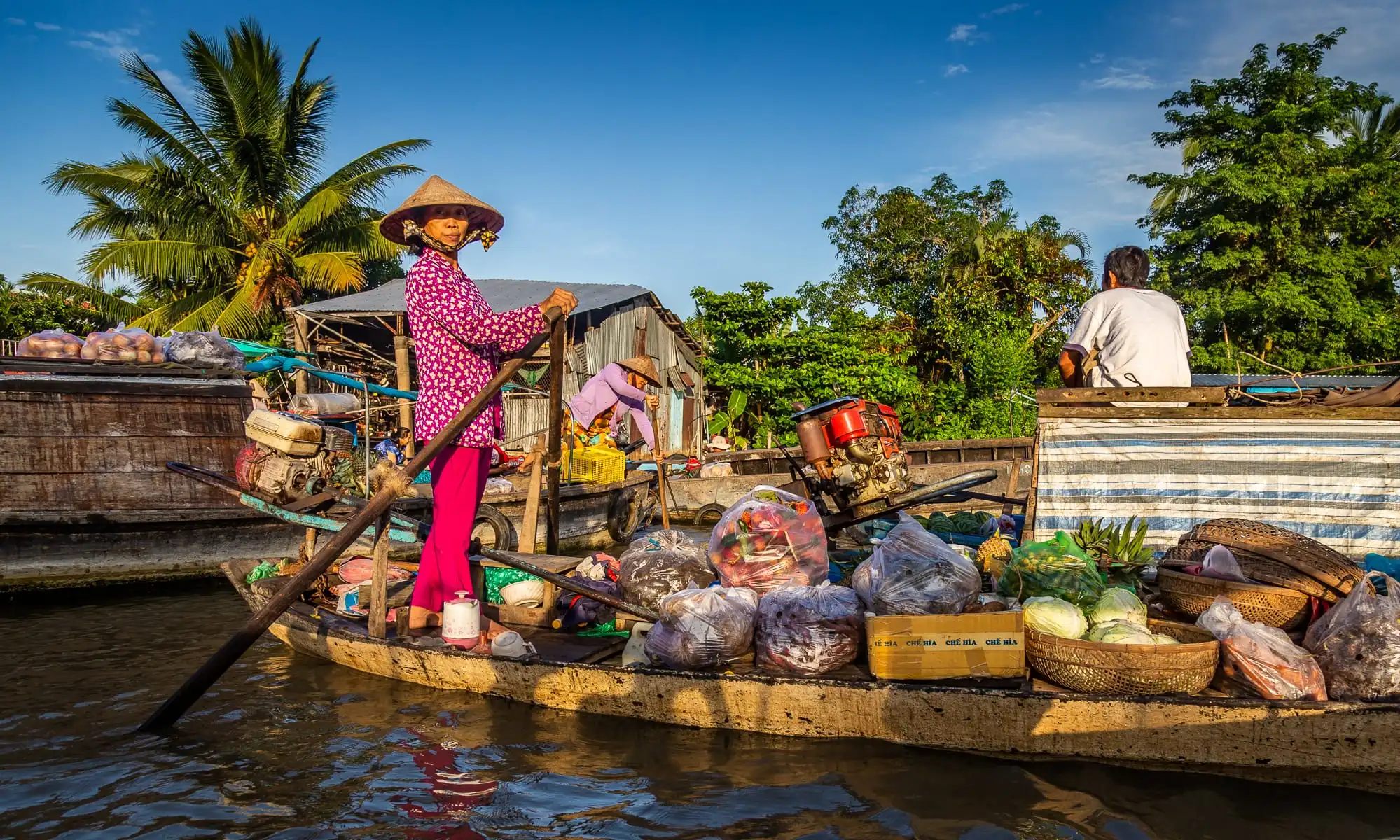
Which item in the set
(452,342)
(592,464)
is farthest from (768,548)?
(592,464)

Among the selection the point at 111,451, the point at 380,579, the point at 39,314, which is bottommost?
the point at 380,579

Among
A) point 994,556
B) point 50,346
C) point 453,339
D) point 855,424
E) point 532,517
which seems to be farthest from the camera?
point 50,346

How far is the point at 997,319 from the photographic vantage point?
63.5 feet

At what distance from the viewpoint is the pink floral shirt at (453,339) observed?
443 centimetres

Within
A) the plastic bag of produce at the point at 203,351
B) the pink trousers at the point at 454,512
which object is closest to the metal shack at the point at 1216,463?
the pink trousers at the point at 454,512

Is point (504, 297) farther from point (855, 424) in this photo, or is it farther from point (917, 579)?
point (917, 579)

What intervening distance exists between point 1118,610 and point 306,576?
361 centimetres

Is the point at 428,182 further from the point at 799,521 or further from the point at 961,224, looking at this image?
the point at 961,224

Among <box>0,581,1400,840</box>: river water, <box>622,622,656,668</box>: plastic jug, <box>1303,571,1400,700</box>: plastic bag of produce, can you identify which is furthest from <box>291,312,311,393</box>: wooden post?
<box>1303,571,1400,700</box>: plastic bag of produce

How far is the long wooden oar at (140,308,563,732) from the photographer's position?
410 centimetres

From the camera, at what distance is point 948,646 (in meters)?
3.55

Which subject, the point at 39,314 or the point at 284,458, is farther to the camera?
the point at 39,314

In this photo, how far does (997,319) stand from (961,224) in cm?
356

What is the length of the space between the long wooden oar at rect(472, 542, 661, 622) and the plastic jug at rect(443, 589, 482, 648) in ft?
0.94
